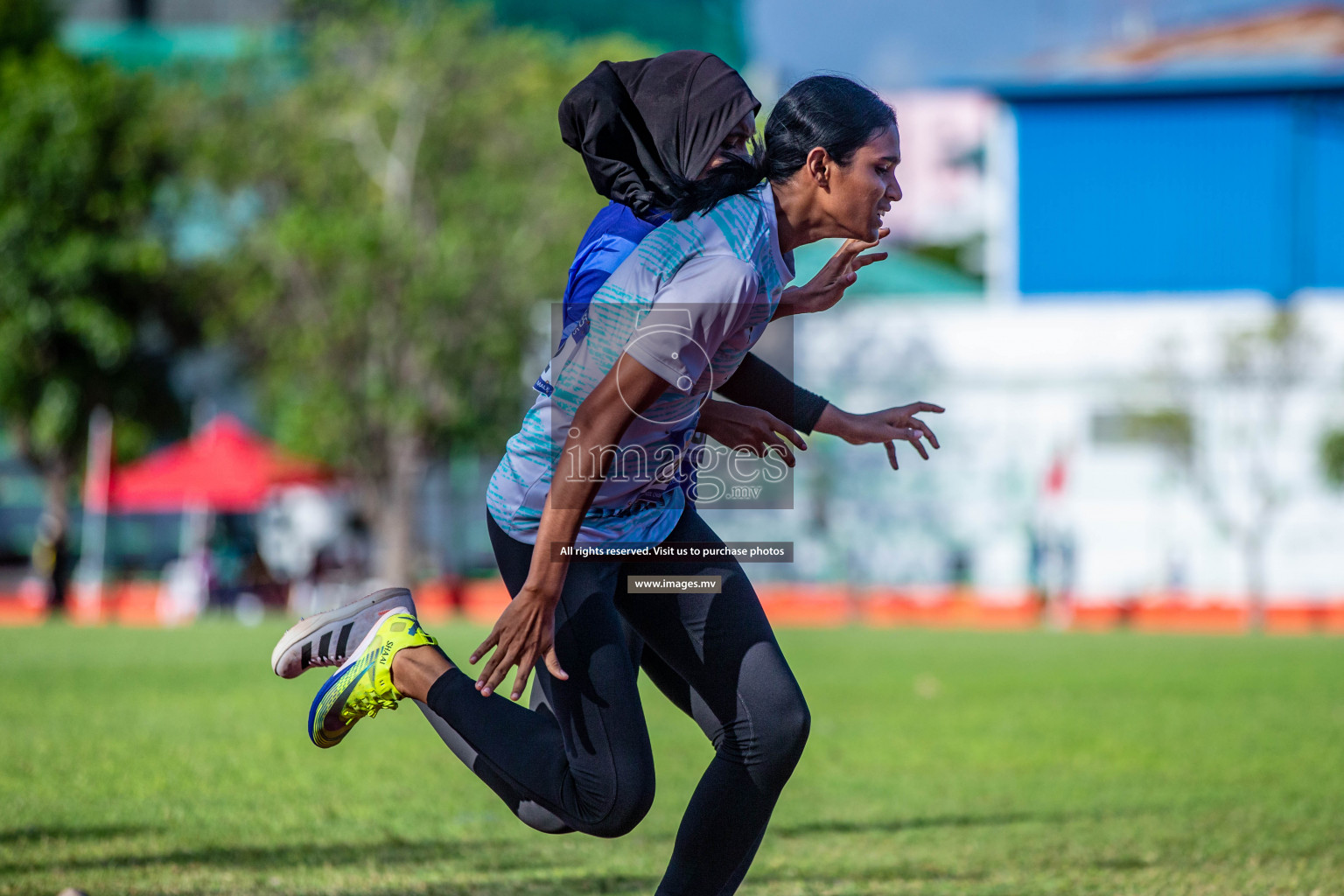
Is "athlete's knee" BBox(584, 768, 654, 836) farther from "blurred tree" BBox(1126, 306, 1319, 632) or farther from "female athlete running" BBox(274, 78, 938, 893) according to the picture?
"blurred tree" BBox(1126, 306, 1319, 632)

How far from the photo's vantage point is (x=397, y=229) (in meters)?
27.8

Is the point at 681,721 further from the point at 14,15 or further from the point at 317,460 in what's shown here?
the point at 14,15

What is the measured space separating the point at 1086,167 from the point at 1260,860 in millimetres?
26655

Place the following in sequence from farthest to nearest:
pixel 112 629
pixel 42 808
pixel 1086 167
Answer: pixel 1086 167
pixel 112 629
pixel 42 808

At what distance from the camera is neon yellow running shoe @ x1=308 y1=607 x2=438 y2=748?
3715 millimetres

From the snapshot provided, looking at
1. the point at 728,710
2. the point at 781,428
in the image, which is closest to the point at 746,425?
the point at 781,428

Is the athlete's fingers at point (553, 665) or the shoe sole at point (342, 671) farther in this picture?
the shoe sole at point (342, 671)

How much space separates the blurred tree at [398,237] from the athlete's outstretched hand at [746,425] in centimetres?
2387

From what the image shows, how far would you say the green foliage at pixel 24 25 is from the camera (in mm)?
33375

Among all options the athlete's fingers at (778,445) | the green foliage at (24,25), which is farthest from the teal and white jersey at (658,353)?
the green foliage at (24,25)

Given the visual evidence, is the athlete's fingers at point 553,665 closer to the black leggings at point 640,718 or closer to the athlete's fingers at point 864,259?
the black leggings at point 640,718

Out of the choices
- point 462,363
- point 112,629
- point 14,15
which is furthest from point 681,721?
point 14,15

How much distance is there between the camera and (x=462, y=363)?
92.4 ft

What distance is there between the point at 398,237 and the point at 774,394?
2455cm
